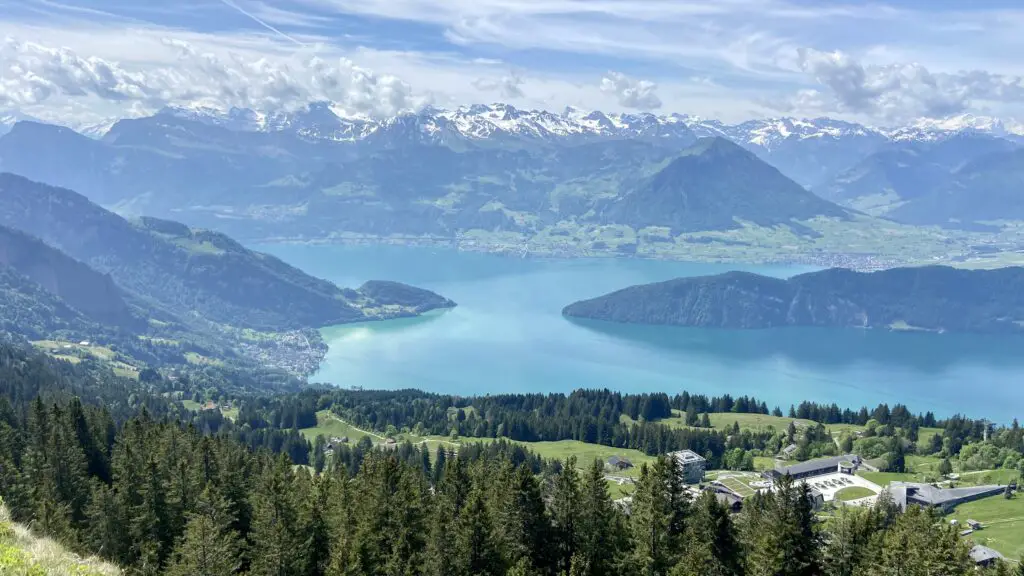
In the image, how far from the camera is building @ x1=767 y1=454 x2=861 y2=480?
91.1 metres

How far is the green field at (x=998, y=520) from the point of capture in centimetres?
6281

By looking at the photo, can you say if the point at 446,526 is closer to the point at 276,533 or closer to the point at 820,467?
the point at 276,533

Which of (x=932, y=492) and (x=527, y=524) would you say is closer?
(x=527, y=524)

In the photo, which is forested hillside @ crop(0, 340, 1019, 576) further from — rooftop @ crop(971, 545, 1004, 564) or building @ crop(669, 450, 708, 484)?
building @ crop(669, 450, 708, 484)

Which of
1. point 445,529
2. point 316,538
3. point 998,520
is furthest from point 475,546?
point 998,520

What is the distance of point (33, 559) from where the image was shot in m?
20.6

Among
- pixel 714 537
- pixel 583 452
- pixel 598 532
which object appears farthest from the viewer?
pixel 583 452

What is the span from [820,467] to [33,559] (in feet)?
278

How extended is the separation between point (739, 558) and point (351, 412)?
110478 millimetres

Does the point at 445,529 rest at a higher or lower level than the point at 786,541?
→ lower

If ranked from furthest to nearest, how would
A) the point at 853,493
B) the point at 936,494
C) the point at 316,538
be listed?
the point at 853,493 → the point at 936,494 → the point at 316,538

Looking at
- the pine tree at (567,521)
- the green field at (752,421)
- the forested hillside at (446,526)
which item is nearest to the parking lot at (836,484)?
the green field at (752,421)

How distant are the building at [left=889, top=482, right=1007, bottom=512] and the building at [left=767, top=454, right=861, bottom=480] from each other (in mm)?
10720

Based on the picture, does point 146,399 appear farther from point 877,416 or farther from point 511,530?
point 511,530
